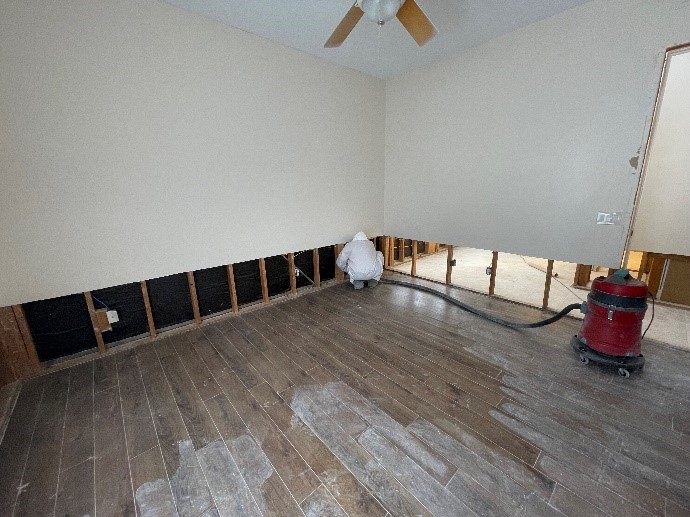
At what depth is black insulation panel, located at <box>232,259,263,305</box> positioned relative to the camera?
3344 mm

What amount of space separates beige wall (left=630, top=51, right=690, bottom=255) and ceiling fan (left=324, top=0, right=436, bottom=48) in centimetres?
316

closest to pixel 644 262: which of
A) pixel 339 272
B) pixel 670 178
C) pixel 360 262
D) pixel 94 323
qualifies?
pixel 670 178

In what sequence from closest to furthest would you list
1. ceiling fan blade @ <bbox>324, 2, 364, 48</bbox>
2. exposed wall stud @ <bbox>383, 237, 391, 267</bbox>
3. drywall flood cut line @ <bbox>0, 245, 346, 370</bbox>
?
ceiling fan blade @ <bbox>324, 2, 364, 48</bbox> → drywall flood cut line @ <bbox>0, 245, 346, 370</bbox> → exposed wall stud @ <bbox>383, 237, 391, 267</bbox>

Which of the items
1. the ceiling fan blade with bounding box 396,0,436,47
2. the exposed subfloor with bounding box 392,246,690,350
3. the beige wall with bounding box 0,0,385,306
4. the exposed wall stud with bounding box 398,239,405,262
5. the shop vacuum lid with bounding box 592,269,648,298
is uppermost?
the ceiling fan blade with bounding box 396,0,436,47

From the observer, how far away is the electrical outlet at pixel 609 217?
8.22ft

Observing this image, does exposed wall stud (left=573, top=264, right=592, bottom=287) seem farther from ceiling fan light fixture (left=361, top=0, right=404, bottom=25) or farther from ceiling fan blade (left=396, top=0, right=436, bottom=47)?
ceiling fan light fixture (left=361, top=0, right=404, bottom=25)

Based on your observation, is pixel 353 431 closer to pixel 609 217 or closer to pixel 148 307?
pixel 148 307

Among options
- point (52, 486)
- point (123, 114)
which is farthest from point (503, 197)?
point (52, 486)

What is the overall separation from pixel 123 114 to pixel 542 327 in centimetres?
443

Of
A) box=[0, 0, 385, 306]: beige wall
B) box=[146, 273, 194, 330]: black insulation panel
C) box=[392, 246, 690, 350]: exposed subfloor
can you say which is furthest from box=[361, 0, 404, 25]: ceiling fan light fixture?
box=[392, 246, 690, 350]: exposed subfloor

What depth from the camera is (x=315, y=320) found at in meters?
3.15

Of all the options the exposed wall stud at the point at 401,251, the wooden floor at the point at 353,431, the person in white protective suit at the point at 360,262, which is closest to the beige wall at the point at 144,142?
the person in white protective suit at the point at 360,262

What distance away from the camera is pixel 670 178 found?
134 inches

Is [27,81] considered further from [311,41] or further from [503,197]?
[503,197]
